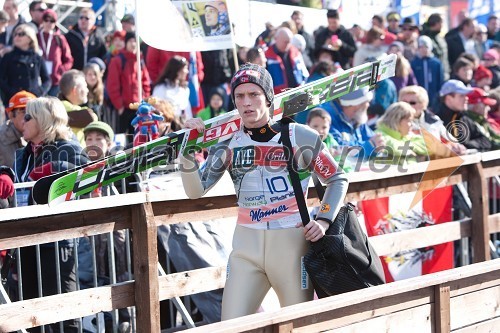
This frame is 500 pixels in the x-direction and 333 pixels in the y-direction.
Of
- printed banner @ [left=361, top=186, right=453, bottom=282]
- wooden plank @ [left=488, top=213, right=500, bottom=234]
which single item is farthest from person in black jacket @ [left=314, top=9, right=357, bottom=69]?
wooden plank @ [left=488, top=213, right=500, bottom=234]

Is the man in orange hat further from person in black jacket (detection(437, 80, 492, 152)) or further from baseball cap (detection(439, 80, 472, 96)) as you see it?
baseball cap (detection(439, 80, 472, 96))

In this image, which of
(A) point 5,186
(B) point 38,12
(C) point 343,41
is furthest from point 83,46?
(A) point 5,186

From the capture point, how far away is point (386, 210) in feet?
24.9

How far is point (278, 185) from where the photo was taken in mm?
4895

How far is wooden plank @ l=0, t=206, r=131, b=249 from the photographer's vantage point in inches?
197

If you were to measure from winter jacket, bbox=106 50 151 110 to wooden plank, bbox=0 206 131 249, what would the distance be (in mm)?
5979

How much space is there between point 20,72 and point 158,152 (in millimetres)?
5613

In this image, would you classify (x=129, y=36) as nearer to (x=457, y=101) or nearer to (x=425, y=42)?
(x=457, y=101)

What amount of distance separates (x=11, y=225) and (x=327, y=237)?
1754 mm

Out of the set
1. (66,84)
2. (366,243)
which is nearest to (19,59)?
(66,84)

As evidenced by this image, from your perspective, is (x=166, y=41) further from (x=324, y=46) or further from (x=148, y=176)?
(x=324, y=46)

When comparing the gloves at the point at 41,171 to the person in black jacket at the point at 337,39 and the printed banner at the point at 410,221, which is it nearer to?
the printed banner at the point at 410,221

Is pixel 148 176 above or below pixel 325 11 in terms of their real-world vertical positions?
below

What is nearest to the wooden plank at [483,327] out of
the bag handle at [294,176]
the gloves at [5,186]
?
the bag handle at [294,176]
